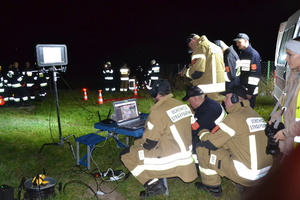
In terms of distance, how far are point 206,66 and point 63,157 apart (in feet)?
11.2

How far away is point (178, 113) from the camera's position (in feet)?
13.3

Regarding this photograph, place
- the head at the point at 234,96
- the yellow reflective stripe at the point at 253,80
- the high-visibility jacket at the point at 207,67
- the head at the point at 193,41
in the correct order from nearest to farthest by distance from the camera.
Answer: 1. the head at the point at 234,96
2. the high-visibility jacket at the point at 207,67
3. the head at the point at 193,41
4. the yellow reflective stripe at the point at 253,80

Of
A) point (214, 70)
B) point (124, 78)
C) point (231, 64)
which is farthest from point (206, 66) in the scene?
point (124, 78)

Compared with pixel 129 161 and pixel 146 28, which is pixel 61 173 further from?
pixel 146 28

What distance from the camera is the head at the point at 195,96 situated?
175 inches

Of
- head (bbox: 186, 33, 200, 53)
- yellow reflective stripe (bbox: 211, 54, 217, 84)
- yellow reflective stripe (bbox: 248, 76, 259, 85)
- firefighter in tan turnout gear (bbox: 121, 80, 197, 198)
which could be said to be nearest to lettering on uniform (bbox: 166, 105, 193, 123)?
firefighter in tan turnout gear (bbox: 121, 80, 197, 198)

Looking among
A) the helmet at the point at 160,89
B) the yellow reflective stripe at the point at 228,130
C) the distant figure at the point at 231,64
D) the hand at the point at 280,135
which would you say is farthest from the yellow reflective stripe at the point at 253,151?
the distant figure at the point at 231,64

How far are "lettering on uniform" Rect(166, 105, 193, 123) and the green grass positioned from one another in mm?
1244

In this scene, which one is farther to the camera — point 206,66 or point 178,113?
A: point 206,66

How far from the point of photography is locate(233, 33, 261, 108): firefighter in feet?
21.3

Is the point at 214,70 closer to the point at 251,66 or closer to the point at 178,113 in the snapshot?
the point at 251,66

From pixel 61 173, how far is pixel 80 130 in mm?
2747

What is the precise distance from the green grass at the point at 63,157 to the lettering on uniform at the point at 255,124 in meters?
1.23

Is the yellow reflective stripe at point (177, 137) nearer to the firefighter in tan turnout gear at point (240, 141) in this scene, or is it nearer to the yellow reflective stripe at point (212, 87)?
the firefighter in tan turnout gear at point (240, 141)
